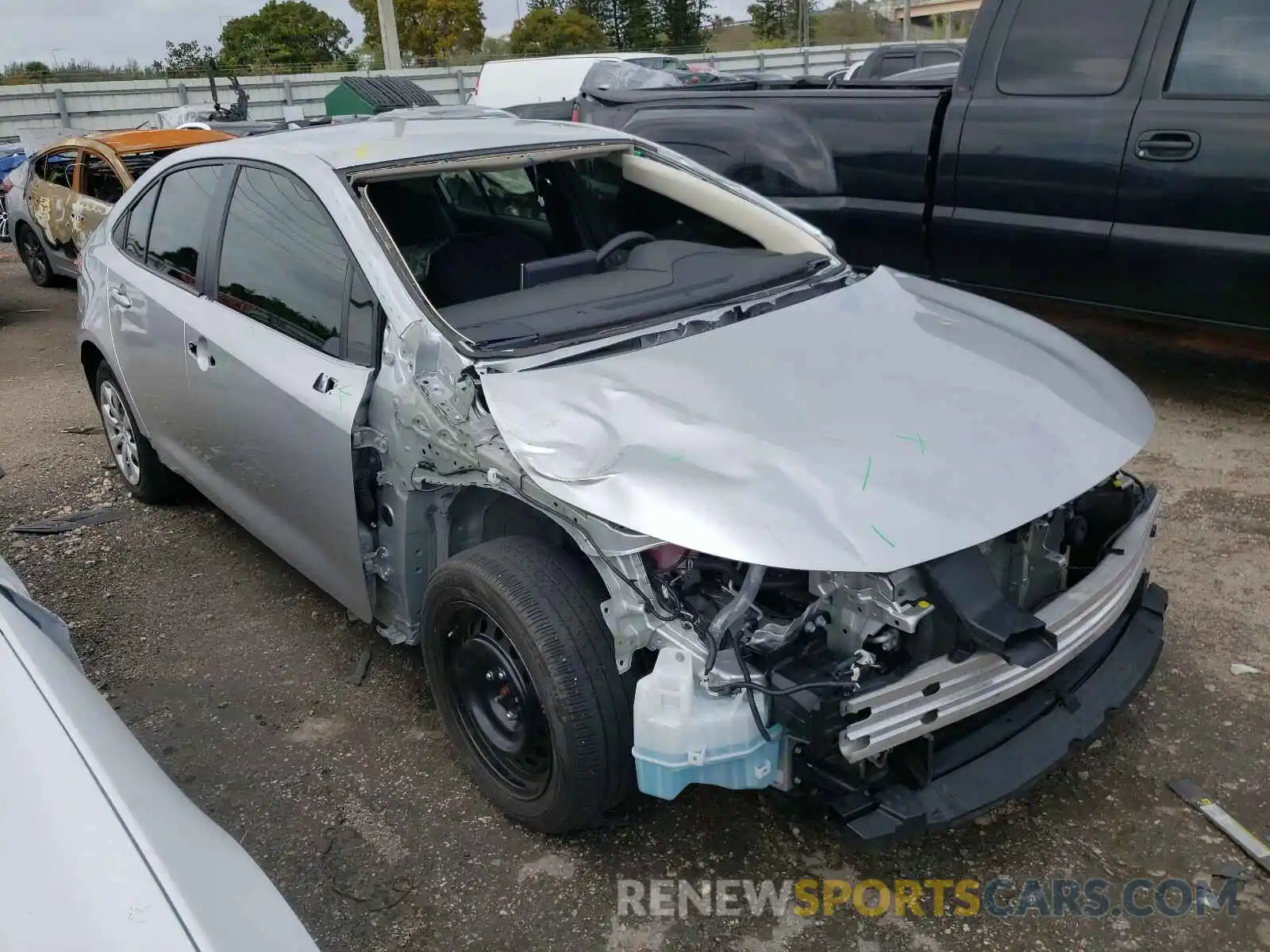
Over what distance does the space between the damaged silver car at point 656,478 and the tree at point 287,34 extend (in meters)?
49.9

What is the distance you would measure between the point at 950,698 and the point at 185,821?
4.80 feet

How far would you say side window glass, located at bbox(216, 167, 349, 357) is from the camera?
9.78 ft

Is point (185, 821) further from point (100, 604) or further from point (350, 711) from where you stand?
point (100, 604)

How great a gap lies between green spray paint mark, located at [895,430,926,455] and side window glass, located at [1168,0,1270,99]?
321cm

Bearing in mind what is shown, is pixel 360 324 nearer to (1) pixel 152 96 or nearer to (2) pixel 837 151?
(2) pixel 837 151

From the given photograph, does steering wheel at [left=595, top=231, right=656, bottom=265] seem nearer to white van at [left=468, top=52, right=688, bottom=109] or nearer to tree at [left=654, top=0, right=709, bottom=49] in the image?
white van at [left=468, top=52, right=688, bottom=109]

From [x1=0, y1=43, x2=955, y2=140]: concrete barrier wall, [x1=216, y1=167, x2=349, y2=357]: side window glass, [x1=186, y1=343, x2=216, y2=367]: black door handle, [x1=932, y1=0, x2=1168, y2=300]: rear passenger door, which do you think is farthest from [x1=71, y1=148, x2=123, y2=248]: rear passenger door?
[x1=0, y1=43, x2=955, y2=140]: concrete barrier wall

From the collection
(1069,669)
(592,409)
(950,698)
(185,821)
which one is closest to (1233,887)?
(1069,669)

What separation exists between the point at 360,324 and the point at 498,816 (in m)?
1.39

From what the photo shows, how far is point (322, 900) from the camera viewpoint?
2.47 meters

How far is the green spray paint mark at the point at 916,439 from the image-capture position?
7.68 ft

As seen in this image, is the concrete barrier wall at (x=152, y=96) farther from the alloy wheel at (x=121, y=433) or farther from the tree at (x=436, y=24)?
the tree at (x=436, y=24)

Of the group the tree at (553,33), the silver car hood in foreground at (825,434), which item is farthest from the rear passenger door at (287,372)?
the tree at (553,33)

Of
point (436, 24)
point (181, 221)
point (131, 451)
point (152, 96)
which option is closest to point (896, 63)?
point (181, 221)
